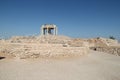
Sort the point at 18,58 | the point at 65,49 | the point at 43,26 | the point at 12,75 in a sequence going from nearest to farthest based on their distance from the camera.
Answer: the point at 12,75 → the point at 18,58 → the point at 65,49 → the point at 43,26

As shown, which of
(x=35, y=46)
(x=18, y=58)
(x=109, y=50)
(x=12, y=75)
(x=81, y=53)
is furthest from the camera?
(x=109, y=50)

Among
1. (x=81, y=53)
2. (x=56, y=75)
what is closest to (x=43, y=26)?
(x=81, y=53)

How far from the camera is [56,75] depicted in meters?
7.97

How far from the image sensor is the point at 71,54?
46.5 feet

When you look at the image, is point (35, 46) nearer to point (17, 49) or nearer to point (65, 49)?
point (17, 49)

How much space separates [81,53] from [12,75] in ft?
31.1

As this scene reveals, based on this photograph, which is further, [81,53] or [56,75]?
[81,53]

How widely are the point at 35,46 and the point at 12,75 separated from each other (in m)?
5.24

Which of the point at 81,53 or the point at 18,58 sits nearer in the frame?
the point at 18,58

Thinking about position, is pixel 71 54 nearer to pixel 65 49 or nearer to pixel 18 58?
pixel 65 49

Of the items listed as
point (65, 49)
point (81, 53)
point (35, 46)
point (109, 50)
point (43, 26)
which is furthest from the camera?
point (43, 26)

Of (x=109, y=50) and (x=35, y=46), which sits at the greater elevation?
(x=35, y=46)

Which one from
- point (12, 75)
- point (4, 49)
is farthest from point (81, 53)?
point (12, 75)

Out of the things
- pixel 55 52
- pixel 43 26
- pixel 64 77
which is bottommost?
pixel 64 77
